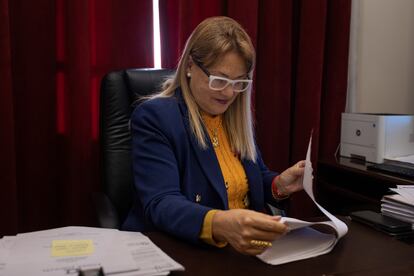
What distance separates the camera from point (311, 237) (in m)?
0.91

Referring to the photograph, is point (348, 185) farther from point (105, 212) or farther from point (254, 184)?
point (105, 212)

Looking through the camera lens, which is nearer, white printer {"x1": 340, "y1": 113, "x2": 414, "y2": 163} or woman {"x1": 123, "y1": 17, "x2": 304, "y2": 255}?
woman {"x1": 123, "y1": 17, "x2": 304, "y2": 255}

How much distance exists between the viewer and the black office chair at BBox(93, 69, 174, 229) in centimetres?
144

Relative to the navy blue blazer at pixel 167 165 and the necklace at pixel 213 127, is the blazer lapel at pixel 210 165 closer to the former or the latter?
the navy blue blazer at pixel 167 165

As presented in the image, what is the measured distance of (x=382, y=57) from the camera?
7.89ft

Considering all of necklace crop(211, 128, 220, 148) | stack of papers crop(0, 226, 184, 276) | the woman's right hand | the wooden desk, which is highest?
necklace crop(211, 128, 220, 148)

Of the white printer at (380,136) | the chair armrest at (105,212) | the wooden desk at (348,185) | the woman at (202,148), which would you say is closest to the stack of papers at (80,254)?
the woman at (202,148)

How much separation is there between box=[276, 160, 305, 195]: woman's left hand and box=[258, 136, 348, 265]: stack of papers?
0.31 m

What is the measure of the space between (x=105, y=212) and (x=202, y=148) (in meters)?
0.36

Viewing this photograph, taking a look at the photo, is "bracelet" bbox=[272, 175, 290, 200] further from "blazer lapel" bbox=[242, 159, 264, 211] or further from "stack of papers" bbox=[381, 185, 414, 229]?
"stack of papers" bbox=[381, 185, 414, 229]

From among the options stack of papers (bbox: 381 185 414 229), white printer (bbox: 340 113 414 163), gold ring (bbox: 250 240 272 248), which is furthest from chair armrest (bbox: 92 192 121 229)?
white printer (bbox: 340 113 414 163)

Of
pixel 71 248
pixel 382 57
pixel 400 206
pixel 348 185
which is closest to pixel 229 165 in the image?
pixel 400 206

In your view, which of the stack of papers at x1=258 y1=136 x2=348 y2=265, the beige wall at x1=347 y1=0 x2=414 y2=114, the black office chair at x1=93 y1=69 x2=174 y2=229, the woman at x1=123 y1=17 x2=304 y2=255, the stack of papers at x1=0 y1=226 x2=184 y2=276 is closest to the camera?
the stack of papers at x1=0 y1=226 x2=184 y2=276

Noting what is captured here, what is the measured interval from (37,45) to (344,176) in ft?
4.92
